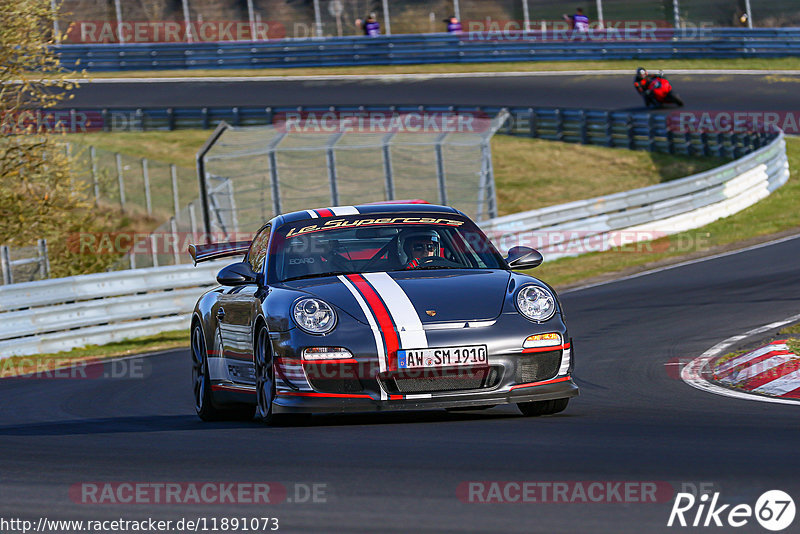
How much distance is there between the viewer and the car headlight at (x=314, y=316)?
693 cm

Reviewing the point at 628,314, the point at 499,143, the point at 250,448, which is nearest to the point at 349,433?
the point at 250,448

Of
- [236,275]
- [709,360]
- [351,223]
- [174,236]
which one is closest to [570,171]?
[174,236]

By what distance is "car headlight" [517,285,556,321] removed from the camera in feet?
23.2

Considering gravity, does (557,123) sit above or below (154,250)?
above

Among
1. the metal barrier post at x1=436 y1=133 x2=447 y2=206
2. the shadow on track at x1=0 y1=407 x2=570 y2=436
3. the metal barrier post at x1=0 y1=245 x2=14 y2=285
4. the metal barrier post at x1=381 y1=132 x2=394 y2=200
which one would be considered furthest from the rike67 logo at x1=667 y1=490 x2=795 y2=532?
the metal barrier post at x1=436 y1=133 x2=447 y2=206

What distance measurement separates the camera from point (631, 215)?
68.3ft

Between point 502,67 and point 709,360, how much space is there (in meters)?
32.1

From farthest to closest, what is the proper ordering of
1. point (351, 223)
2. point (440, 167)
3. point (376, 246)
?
point (440, 167) → point (351, 223) → point (376, 246)

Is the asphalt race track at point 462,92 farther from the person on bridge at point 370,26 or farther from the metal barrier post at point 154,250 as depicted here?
the metal barrier post at point 154,250

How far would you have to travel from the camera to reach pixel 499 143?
1298 inches

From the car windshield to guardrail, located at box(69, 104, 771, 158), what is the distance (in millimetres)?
19248

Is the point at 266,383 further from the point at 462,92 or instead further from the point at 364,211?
the point at 462,92

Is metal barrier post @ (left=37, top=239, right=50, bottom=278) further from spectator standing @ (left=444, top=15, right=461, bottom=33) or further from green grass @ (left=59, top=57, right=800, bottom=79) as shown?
spectator standing @ (left=444, top=15, right=461, bottom=33)

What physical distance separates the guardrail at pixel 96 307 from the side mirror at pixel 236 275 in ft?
25.7
